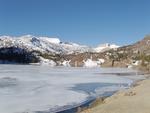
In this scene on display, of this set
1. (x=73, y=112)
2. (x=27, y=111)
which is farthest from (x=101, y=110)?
(x=27, y=111)

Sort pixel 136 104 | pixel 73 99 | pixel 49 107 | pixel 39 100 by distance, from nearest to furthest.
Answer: pixel 136 104 < pixel 49 107 < pixel 39 100 < pixel 73 99

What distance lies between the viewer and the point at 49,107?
38.8m

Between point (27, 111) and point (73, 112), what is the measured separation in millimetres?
4373

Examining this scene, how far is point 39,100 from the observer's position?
44062 mm

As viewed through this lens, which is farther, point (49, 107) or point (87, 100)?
point (87, 100)

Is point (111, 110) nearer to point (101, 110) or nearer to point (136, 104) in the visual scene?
point (101, 110)

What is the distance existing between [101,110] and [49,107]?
924 centimetres

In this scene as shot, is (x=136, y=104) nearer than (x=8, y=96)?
Yes

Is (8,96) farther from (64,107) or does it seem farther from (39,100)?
(64,107)

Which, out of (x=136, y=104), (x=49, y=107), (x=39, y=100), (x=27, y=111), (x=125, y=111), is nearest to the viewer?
(x=125, y=111)

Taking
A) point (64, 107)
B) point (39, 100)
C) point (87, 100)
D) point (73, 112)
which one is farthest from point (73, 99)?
point (73, 112)

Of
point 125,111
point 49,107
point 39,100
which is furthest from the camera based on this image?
point 39,100

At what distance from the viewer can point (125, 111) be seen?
29156mm

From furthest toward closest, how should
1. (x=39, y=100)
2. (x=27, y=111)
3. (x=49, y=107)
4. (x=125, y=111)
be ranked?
(x=39, y=100)
(x=49, y=107)
(x=27, y=111)
(x=125, y=111)
